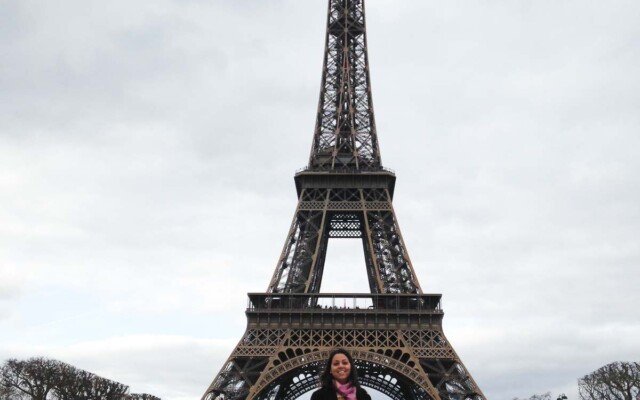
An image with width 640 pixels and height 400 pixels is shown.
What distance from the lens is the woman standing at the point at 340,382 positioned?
5.73 metres

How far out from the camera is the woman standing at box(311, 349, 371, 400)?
5.73m

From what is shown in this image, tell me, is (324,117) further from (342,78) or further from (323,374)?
(323,374)

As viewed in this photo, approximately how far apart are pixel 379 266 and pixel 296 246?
6080mm

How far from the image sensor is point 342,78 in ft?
173

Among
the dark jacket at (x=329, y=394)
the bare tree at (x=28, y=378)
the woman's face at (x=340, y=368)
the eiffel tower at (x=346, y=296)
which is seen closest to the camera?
the dark jacket at (x=329, y=394)

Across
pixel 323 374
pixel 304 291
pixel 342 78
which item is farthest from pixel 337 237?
pixel 323 374

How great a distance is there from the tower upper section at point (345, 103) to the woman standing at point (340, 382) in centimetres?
4284

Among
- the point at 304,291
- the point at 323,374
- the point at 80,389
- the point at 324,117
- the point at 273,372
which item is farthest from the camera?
the point at 324,117

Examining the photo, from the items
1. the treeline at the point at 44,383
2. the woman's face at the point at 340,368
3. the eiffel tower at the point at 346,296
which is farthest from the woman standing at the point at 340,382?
the treeline at the point at 44,383

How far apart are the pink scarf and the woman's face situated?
52mm

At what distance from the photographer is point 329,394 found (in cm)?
572

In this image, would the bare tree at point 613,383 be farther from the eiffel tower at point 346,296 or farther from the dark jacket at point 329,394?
the dark jacket at point 329,394

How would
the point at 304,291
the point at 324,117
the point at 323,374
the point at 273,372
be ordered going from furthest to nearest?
the point at 324,117, the point at 304,291, the point at 273,372, the point at 323,374

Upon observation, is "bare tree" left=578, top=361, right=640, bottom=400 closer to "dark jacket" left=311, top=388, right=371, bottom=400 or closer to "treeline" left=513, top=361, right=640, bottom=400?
"treeline" left=513, top=361, right=640, bottom=400
